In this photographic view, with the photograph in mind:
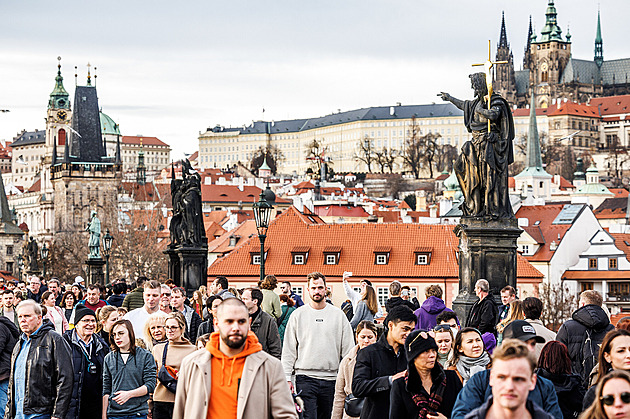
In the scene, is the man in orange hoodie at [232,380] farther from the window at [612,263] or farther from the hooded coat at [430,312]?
the window at [612,263]

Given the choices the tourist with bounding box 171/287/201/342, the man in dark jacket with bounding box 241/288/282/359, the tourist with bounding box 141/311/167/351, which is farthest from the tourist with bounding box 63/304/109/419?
the tourist with bounding box 171/287/201/342

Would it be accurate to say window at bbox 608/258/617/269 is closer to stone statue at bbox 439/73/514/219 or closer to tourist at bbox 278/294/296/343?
stone statue at bbox 439/73/514/219

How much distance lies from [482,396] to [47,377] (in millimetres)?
3692

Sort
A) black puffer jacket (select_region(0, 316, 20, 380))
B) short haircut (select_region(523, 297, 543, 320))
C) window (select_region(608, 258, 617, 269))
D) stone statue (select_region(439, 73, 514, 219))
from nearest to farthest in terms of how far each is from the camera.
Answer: short haircut (select_region(523, 297, 543, 320)) → black puffer jacket (select_region(0, 316, 20, 380)) → stone statue (select_region(439, 73, 514, 219)) → window (select_region(608, 258, 617, 269))

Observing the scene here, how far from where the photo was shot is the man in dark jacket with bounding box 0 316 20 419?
29.8 ft

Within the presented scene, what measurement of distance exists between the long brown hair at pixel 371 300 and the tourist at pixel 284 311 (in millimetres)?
831

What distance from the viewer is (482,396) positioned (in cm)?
516

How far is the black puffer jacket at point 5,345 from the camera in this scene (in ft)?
29.8

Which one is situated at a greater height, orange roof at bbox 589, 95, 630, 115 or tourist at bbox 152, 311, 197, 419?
orange roof at bbox 589, 95, 630, 115

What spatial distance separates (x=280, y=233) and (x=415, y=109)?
133m

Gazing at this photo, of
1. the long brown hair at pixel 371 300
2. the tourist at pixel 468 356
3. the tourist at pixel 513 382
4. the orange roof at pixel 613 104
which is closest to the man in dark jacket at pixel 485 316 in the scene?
the long brown hair at pixel 371 300

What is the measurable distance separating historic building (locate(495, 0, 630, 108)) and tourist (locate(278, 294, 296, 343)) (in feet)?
591

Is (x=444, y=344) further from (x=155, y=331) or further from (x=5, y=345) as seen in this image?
(x=5, y=345)

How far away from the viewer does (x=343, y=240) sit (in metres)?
50.6
